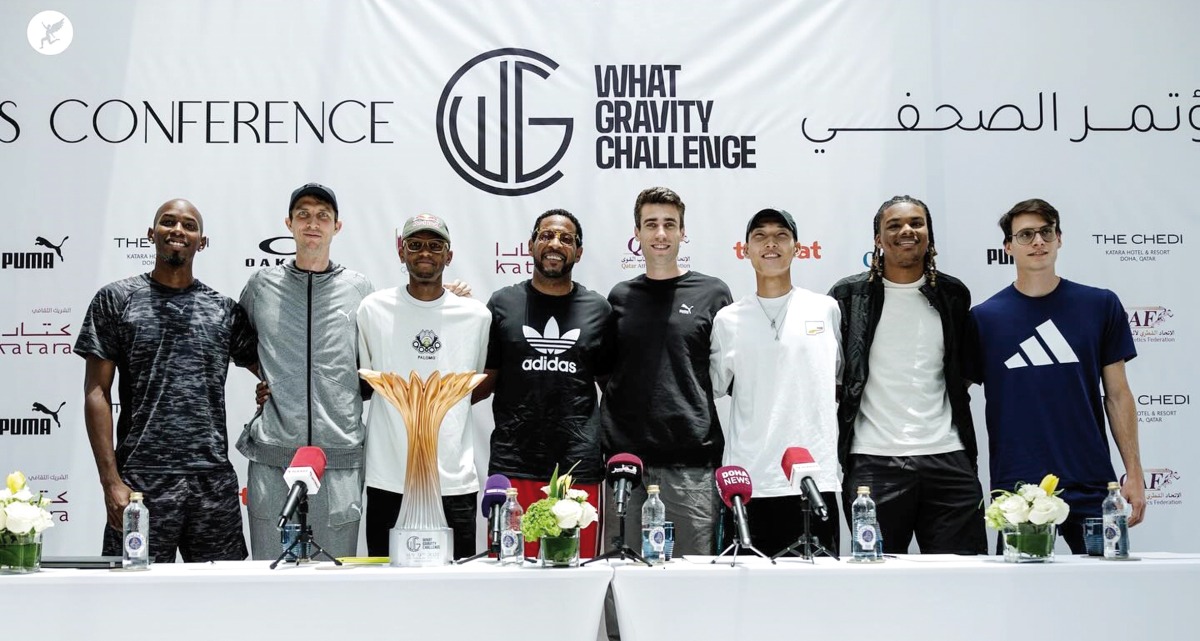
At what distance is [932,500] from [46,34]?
172 inches

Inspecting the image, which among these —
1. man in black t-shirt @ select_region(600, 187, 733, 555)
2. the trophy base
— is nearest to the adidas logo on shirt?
man in black t-shirt @ select_region(600, 187, 733, 555)

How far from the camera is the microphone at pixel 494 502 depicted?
2.95 meters

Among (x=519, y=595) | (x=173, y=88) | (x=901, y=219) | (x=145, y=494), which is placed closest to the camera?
(x=519, y=595)

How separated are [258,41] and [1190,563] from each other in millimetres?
4237

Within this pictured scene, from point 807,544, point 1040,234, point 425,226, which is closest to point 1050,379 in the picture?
point 1040,234

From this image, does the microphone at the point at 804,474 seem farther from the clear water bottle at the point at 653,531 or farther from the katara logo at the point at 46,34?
the katara logo at the point at 46,34

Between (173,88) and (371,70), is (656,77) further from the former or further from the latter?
(173,88)

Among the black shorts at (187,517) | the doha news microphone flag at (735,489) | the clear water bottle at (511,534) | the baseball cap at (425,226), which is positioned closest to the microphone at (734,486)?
the doha news microphone flag at (735,489)

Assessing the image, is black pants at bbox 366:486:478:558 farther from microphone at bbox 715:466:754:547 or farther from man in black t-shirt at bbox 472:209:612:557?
microphone at bbox 715:466:754:547

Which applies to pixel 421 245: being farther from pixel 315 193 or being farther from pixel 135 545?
pixel 135 545

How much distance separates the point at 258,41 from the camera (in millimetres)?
4715

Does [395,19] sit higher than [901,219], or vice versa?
[395,19]

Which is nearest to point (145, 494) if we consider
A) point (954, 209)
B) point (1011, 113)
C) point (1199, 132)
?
point (954, 209)

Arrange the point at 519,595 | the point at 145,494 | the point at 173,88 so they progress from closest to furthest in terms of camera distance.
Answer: the point at 519,595, the point at 145,494, the point at 173,88
